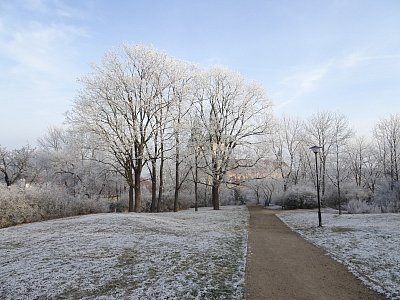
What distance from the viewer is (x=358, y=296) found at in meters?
6.80

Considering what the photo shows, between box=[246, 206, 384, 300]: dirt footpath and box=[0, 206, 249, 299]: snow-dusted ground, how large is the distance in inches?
17.2

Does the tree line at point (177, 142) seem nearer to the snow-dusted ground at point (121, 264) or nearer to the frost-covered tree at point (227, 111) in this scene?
the frost-covered tree at point (227, 111)

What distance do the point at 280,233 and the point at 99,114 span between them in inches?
679

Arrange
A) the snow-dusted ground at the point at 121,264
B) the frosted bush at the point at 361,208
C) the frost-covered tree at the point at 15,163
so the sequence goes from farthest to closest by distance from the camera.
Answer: the frost-covered tree at the point at 15,163 < the frosted bush at the point at 361,208 < the snow-dusted ground at the point at 121,264

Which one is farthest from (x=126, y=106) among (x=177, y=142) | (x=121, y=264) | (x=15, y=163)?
(x=15, y=163)

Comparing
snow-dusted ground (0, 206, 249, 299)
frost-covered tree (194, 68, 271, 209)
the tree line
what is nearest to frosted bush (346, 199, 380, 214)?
the tree line

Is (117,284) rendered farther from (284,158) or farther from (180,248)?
(284,158)

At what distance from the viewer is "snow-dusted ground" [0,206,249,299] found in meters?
7.15

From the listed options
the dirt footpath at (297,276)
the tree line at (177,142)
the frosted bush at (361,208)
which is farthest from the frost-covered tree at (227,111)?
the dirt footpath at (297,276)

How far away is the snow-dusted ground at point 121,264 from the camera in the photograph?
7.15 metres

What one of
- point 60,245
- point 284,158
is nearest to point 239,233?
point 60,245

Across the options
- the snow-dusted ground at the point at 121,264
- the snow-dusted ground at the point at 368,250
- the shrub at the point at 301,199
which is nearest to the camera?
the snow-dusted ground at the point at 121,264

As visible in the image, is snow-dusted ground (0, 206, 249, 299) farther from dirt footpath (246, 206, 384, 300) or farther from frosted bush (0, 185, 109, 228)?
frosted bush (0, 185, 109, 228)

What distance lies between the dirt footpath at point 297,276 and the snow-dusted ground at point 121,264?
0.44 m
